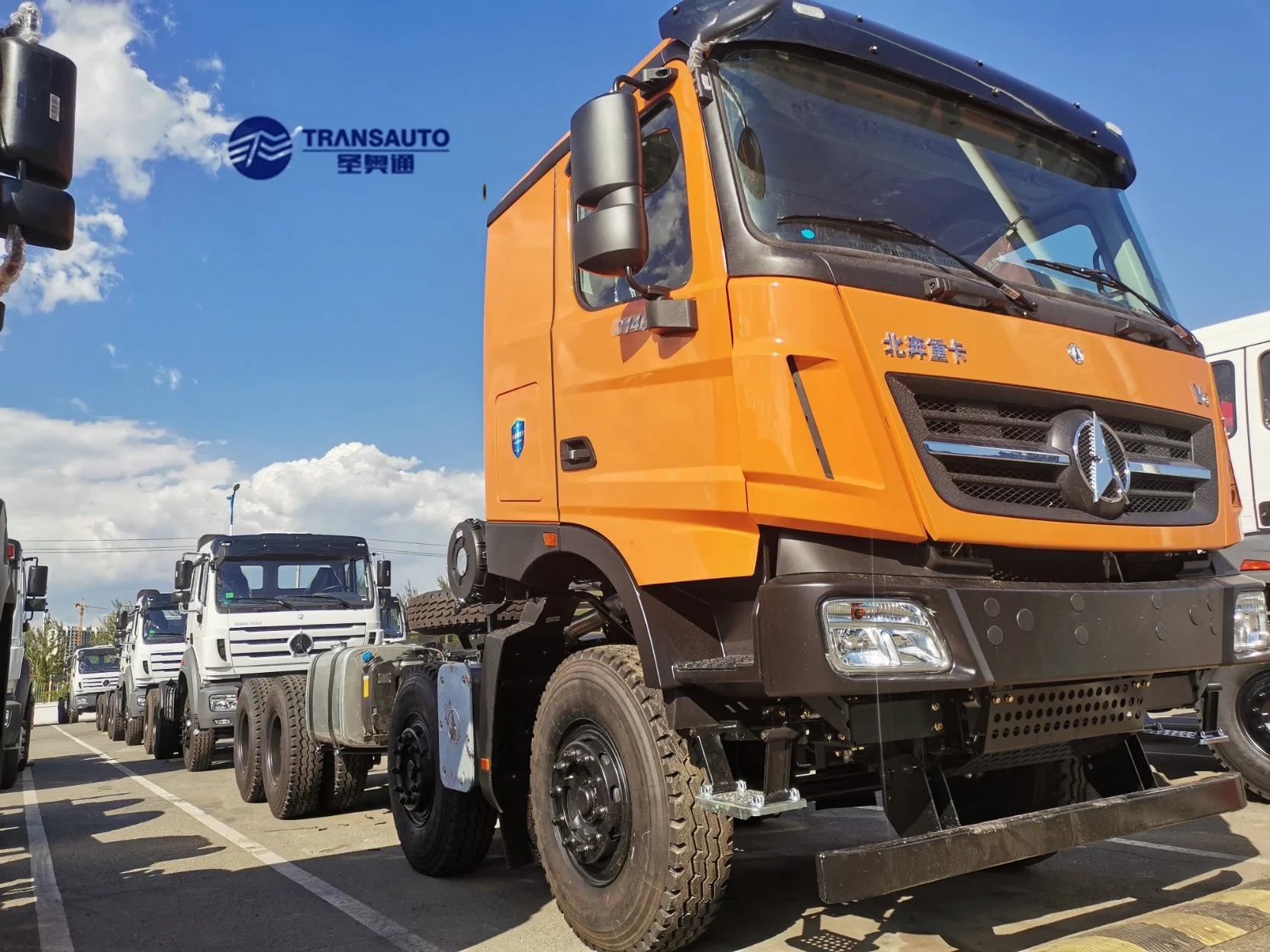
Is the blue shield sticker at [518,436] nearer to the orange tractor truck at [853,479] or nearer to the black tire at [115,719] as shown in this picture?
the orange tractor truck at [853,479]

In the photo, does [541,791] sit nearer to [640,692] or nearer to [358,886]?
[640,692]

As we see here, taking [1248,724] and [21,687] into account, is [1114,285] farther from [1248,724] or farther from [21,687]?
[21,687]

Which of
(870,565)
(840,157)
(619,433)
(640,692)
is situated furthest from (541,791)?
(840,157)

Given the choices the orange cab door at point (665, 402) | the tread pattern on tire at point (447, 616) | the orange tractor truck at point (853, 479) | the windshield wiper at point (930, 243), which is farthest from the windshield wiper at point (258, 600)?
the windshield wiper at point (930, 243)

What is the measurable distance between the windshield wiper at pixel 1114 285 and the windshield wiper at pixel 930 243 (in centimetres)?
44

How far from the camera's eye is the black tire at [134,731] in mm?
18656

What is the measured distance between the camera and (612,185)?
3361 millimetres

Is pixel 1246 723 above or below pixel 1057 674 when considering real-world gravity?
below

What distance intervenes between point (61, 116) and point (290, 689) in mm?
6173

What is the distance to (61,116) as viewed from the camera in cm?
275

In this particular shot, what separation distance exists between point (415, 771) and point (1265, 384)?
6411 millimetres

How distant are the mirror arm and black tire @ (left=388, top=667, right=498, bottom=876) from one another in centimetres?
261

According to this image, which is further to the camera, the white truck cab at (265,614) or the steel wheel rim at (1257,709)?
the white truck cab at (265,614)

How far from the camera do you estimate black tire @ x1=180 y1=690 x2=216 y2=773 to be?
1192cm
